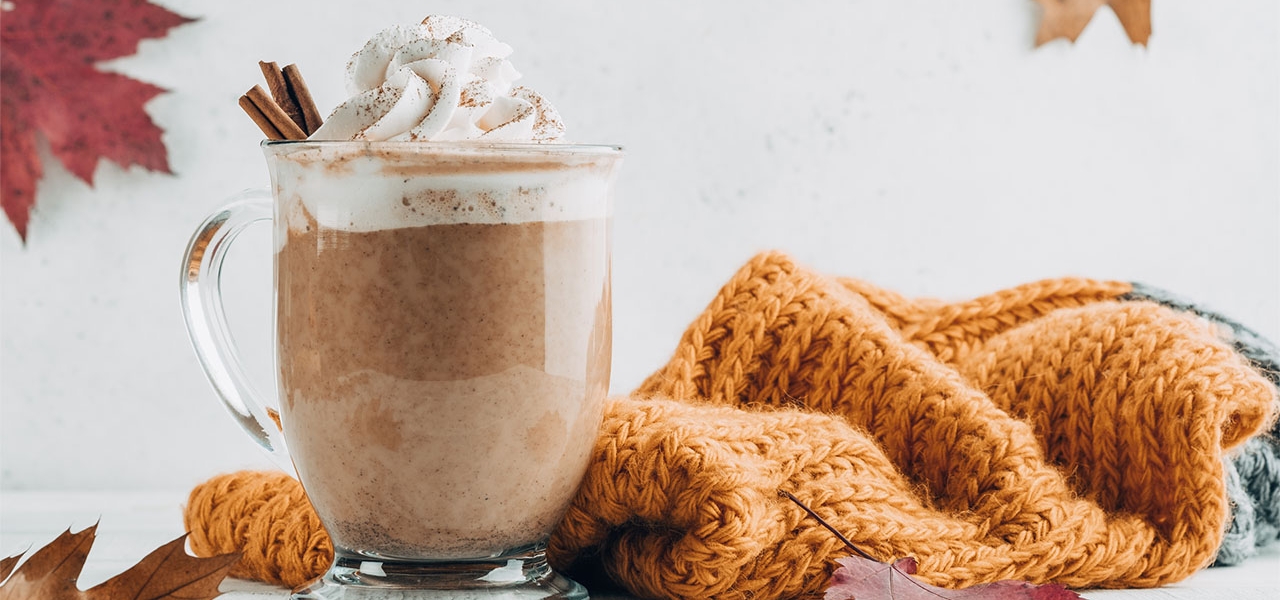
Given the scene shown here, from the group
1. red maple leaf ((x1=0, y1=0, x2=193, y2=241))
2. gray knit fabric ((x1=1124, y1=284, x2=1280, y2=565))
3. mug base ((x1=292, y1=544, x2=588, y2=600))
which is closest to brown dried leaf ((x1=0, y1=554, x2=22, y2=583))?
mug base ((x1=292, y1=544, x2=588, y2=600))

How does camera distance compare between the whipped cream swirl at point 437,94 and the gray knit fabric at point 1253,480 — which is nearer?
the whipped cream swirl at point 437,94

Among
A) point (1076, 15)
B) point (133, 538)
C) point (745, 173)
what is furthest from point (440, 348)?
point (1076, 15)

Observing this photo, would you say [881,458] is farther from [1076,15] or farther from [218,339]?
[1076,15]

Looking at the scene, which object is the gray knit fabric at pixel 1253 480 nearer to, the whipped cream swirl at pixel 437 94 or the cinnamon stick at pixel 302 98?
the whipped cream swirl at pixel 437 94

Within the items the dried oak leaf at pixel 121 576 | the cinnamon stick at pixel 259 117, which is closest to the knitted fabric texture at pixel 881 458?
the dried oak leaf at pixel 121 576

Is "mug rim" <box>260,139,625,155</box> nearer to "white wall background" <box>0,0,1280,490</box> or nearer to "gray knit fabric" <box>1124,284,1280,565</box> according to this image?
"gray knit fabric" <box>1124,284,1280,565</box>

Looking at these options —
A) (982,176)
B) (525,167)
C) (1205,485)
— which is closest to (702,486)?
(525,167)

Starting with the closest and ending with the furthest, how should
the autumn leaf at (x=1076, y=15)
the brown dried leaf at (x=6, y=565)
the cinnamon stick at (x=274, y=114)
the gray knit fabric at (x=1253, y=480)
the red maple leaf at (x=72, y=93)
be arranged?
the brown dried leaf at (x=6, y=565)
the cinnamon stick at (x=274, y=114)
the gray knit fabric at (x=1253, y=480)
the red maple leaf at (x=72, y=93)
the autumn leaf at (x=1076, y=15)
